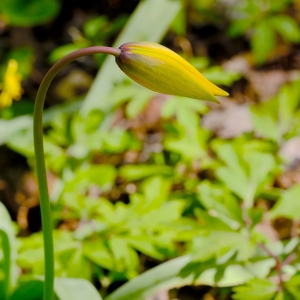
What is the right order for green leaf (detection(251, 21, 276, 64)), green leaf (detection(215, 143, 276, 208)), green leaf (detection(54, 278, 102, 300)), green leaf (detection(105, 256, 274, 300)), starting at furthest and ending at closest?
green leaf (detection(251, 21, 276, 64)) → green leaf (detection(215, 143, 276, 208)) → green leaf (detection(105, 256, 274, 300)) → green leaf (detection(54, 278, 102, 300))

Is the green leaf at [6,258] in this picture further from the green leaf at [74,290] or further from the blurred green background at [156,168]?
the green leaf at [74,290]

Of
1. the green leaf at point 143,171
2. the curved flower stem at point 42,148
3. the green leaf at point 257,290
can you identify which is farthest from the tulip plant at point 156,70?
the green leaf at point 143,171

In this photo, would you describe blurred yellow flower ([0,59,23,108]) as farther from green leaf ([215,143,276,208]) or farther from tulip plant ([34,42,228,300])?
tulip plant ([34,42,228,300])

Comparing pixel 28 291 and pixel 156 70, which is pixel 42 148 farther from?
pixel 28 291

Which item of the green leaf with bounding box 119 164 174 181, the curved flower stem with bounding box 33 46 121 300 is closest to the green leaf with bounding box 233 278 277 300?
the curved flower stem with bounding box 33 46 121 300

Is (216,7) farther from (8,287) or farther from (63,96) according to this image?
(8,287)

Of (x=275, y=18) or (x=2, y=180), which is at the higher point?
(x=275, y=18)

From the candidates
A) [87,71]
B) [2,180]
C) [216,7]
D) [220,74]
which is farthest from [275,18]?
[2,180]

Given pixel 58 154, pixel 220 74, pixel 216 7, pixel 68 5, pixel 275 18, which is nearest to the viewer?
pixel 58 154
